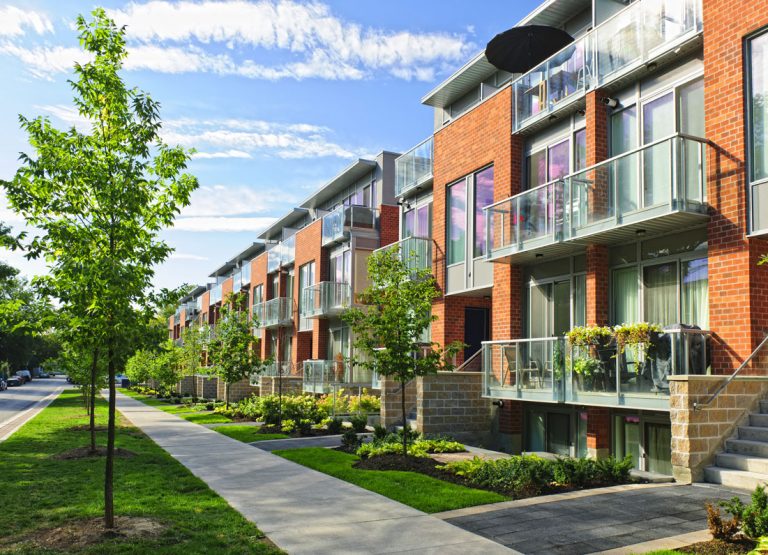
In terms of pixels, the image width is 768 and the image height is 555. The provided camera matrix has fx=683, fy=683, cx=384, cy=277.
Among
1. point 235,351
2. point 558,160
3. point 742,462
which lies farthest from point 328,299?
point 742,462

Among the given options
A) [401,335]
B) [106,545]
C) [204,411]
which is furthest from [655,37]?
[204,411]

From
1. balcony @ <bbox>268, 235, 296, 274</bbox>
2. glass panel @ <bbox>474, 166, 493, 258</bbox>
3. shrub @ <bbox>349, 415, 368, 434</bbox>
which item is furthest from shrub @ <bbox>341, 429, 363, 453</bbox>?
balcony @ <bbox>268, 235, 296, 274</bbox>

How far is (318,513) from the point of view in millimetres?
9422

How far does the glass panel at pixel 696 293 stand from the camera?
12.8 m

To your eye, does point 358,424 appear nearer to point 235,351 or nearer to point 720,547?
point 235,351

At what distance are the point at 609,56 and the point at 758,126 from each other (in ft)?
14.2

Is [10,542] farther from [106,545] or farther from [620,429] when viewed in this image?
[620,429]

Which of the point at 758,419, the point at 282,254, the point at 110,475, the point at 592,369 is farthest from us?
the point at 282,254

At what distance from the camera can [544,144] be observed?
1769 centimetres

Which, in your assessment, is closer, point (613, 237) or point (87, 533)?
point (87, 533)

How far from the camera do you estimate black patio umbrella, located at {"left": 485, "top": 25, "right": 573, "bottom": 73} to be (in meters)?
17.7

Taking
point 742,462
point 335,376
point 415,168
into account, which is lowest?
point 742,462

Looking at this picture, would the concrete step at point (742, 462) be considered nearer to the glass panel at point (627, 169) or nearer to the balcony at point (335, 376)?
the glass panel at point (627, 169)

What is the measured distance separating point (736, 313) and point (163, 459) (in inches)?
470
